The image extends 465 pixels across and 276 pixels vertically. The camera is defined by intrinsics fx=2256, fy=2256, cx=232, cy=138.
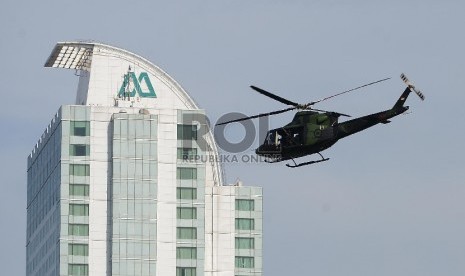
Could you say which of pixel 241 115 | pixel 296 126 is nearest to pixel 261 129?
pixel 241 115

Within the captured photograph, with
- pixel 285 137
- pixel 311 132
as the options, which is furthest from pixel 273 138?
pixel 311 132

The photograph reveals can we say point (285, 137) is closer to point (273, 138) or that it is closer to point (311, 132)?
point (273, 138)

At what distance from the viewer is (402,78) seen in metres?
171

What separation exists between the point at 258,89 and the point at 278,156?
31.7 ft

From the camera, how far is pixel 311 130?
563 feet

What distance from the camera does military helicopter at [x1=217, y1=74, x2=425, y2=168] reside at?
6698 inches

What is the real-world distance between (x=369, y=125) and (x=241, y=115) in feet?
100

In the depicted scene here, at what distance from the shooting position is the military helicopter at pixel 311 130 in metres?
170

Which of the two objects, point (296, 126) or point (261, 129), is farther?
point (261, 129)

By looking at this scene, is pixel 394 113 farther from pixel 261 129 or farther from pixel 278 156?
pixel 261 129

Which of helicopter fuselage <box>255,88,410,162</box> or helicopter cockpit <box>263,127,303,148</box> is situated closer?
helicopter fuselage <box>255,88,410,162</box>

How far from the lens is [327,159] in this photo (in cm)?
16662

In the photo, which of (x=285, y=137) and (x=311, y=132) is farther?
(x=285, y=137)

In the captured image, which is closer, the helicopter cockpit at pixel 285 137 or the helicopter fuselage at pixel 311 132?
the helicopter fuselage at pixel 311 132
